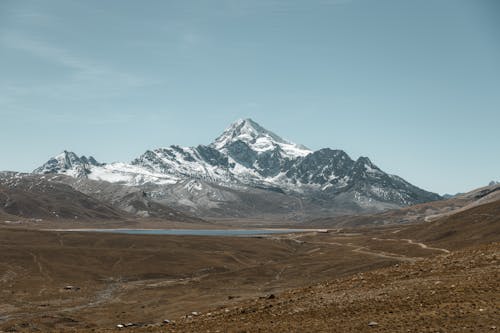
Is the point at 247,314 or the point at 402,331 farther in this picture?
the point at 247,314

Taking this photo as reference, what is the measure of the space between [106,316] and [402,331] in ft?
234

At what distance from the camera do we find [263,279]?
13688cm

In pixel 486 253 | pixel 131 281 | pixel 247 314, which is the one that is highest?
pixel 486 253

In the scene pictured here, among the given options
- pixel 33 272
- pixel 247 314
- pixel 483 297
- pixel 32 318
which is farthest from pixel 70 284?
pixel 483 297

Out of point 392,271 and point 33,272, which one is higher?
point 392,271

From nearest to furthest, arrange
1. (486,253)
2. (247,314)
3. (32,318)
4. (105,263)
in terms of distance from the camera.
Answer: (247,314) → (486,253) → (32,318) → (105,263)

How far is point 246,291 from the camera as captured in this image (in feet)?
375

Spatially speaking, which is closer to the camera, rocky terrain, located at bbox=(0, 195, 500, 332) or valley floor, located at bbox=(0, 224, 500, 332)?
valley floor, located at bbox=(0, 224, 500, 332)

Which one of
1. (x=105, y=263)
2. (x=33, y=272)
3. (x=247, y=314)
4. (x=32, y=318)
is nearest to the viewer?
(x=247, y=314)

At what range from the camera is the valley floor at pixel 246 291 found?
1273 inches

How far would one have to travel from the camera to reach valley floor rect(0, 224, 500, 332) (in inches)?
1273

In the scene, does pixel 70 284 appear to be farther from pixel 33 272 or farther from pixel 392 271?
pixel 392 271

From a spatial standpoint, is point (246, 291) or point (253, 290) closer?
point (246, 291)

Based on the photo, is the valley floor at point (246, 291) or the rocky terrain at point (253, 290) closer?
the valley floor at point (246, 291)
